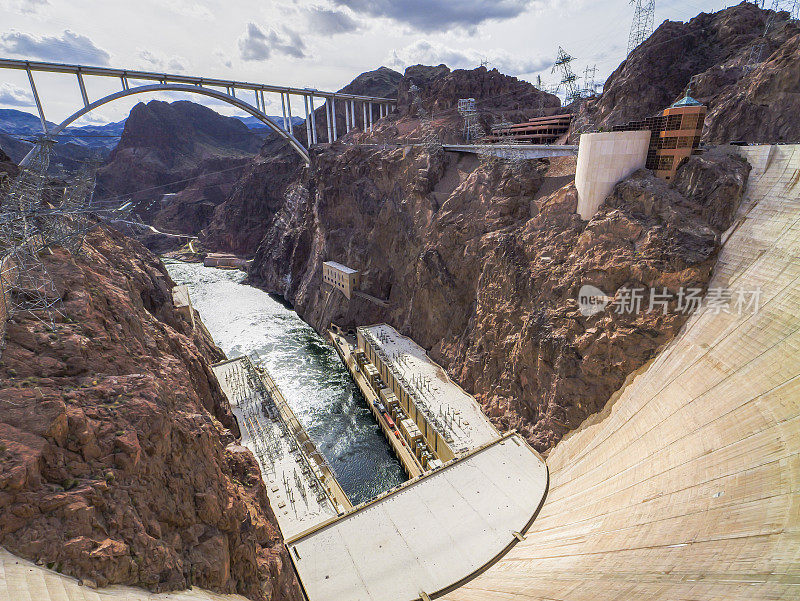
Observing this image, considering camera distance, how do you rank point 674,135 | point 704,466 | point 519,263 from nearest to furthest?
point 704,466 → point 674,135 → point 519,263

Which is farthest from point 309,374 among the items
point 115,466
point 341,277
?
point 115,466

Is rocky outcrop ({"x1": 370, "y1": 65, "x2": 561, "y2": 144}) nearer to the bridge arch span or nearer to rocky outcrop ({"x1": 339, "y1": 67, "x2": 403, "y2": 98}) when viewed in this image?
the bridge arch span

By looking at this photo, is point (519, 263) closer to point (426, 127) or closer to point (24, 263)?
point (24, 263)

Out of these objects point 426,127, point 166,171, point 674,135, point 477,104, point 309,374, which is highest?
point 477,104

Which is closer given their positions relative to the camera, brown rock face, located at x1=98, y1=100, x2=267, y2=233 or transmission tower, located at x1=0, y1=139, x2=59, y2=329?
transmission tower, located at x1=0, y1=139, x2=59, y2=329

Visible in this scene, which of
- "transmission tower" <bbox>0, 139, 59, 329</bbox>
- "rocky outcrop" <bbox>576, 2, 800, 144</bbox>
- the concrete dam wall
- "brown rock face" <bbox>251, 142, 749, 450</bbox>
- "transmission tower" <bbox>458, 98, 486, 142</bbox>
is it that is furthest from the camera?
"transmission tower" <bbox>458, 98, 486, 142</bbox>

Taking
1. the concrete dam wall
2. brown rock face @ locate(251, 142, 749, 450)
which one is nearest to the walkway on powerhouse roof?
the concrete dam wall
